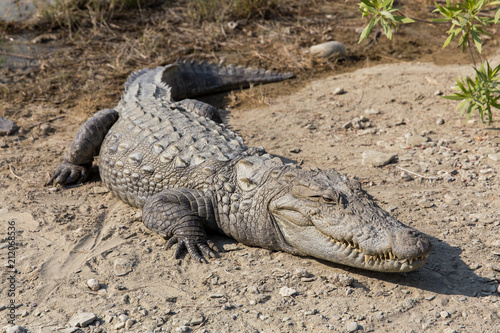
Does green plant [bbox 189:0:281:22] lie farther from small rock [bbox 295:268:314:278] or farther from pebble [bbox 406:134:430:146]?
small rock [bbox 295:268:314:278]

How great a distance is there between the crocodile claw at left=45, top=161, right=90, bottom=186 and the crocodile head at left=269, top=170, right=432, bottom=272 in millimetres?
2400

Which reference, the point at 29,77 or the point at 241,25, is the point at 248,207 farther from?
the point at 241,25

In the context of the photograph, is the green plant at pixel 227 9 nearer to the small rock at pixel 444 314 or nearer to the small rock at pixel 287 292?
the small rock at pixel 287 292

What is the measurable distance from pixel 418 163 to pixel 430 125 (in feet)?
3.26

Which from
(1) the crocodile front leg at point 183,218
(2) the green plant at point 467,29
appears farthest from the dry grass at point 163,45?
(1) the crocodile front leg at point 183,218

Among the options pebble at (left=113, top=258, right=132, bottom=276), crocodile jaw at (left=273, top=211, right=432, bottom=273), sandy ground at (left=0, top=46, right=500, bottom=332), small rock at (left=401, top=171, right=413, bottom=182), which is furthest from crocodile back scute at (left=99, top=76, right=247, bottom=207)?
small rock at (left=401, top=171, right=413, bottom=182)

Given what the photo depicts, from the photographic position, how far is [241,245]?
3.98 metres

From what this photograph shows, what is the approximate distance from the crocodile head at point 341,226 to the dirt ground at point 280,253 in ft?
0.73

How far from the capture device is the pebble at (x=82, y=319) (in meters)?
3.07

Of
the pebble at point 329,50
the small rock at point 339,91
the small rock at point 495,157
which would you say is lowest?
the small rock at point 495,157

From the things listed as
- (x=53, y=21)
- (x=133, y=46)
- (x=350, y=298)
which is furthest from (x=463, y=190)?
(x=53, y=21)

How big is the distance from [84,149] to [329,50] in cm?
445

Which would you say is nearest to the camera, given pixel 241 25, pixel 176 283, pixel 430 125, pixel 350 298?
pixel 350 298

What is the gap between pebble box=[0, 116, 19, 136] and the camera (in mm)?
5867
